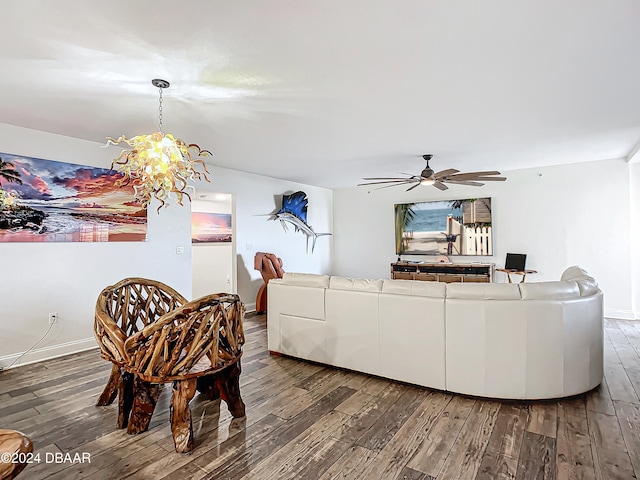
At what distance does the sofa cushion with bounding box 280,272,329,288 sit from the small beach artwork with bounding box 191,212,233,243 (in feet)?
11.4

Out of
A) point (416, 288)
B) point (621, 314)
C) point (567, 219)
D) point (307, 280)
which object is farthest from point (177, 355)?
point (621, 314)

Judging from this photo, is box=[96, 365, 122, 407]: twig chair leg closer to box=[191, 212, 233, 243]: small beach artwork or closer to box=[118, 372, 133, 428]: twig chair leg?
box=[118, 372, 133, 428]: twig chair leg

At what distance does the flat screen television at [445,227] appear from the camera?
6.38 meters

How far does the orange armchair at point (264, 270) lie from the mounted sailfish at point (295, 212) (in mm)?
1133

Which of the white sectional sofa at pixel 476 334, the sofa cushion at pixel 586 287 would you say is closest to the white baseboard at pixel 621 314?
the white sectional sofa at pixel 476 334

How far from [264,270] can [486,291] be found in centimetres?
365

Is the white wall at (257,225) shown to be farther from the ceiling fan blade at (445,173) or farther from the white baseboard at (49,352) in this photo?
the ceiling fan blade at (445,173)

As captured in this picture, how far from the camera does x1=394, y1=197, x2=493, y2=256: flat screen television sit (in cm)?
638

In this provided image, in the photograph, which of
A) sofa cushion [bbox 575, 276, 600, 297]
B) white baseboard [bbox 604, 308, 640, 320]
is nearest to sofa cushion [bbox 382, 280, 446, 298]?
sofa cushion [bbox 575, 276, 600, 297]

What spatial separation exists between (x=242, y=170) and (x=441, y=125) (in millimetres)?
3344

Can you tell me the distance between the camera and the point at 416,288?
115 inches

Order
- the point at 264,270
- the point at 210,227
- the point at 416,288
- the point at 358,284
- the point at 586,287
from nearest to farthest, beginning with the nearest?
1. the point at 586,287
2. the point at 416,288
3. the point at 358,284
4. the point at 264,270
5. the point at 210,227

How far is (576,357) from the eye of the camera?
8.70ft

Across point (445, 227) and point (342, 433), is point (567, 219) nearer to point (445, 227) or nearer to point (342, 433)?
point (445, 227)
